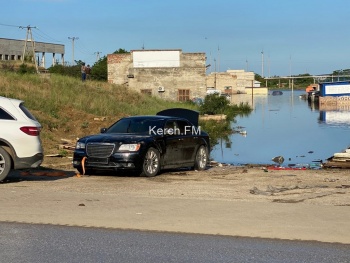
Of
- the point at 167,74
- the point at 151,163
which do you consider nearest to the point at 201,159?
the point at 151,163

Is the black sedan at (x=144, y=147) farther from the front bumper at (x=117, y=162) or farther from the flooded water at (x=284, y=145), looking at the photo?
the flooded water at (x=284, y=145)

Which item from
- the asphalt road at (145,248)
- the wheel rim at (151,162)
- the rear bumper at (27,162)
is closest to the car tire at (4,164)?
the rear bumper at (27,162)

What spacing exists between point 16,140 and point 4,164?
59 centimetres

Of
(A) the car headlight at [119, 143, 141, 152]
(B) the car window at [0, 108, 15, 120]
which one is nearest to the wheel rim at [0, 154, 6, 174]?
(B) the car window at [0, 108, 15, 120]

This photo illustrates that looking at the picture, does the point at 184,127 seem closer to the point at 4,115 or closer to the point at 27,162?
the point at 27,162

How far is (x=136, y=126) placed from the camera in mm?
18094

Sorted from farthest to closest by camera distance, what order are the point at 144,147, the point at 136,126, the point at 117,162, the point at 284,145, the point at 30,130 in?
the point at 284,145 < the point at 136,126 < the point at 144,147 < the point at 117,162 < the point at 30,130

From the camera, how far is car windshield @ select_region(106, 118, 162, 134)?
1788cm

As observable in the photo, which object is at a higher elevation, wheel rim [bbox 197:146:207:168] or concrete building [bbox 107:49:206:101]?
concrete building [bbox 107:49:206:101]

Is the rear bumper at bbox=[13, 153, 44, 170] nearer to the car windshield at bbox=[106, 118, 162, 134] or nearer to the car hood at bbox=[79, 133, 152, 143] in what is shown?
the car hood at bbox=[79, 133, 152, 143]

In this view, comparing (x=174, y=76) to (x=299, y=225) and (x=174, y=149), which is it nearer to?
(x=174, y=149)

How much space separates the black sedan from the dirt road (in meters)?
0.41

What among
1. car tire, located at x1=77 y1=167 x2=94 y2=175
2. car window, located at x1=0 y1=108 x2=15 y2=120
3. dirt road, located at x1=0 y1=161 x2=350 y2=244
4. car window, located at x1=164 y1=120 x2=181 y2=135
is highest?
car window, located at x1=0 y1=108 x2=15 y2=120

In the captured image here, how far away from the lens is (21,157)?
14.5 m
